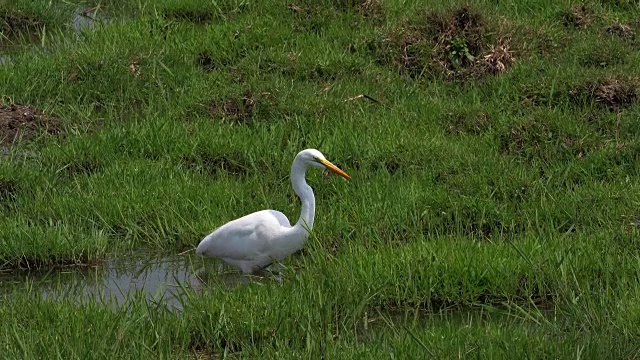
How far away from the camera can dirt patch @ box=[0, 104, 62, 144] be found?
28.0 feet

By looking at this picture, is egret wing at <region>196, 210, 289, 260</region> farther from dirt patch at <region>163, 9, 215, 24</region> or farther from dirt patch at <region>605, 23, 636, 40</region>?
dirt patch at <region>605, 23, 636, 40</region>

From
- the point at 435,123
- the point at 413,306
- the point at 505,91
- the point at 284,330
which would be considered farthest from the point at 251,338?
the point at 505,91

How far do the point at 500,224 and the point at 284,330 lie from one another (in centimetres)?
211

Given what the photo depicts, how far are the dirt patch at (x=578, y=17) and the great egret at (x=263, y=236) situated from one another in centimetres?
368

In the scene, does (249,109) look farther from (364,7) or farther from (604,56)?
(604,56)

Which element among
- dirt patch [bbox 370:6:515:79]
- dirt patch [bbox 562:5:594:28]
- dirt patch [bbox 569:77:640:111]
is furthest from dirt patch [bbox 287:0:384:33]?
dirt patch [bbox 569:77:640:111]

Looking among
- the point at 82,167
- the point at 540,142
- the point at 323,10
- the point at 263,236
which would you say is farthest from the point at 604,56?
the point at 82,167

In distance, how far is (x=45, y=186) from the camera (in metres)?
7.70

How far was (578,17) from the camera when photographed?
9922 mm

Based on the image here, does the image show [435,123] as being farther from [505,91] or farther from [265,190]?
[265,190]

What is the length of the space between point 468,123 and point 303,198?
200cm

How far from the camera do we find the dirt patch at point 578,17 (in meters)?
9.89

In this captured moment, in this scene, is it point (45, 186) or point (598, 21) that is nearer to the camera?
point (45, 186)

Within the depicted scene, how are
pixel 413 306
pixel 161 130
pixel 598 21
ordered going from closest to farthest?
1. pixel 413 306
2. pixel 161 130
3. pixel 598 21
